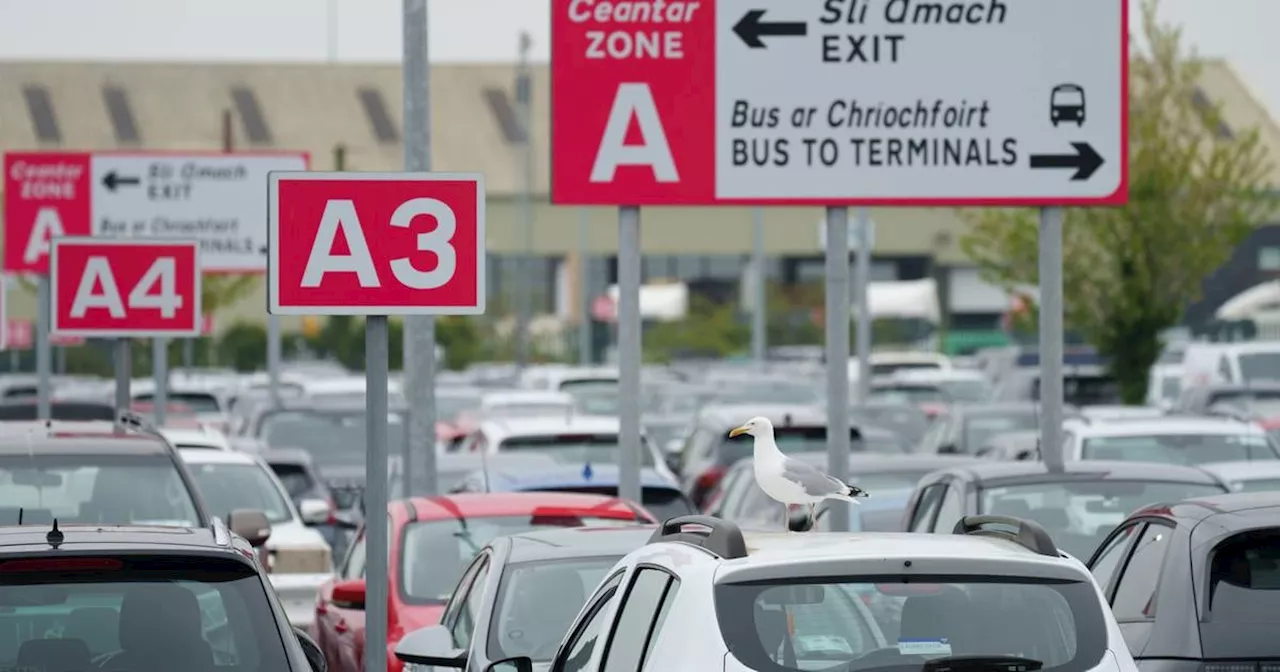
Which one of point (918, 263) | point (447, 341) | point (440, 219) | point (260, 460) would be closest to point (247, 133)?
point (447, 341)

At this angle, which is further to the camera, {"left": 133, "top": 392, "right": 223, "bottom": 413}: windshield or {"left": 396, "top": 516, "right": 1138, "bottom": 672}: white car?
{"left": 133, "top": 392, "right": 223, "bottom": 413}: windshield

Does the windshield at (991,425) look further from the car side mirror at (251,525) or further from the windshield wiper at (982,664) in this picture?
the windshield wiper at (982,664)

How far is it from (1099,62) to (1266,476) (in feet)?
8.87

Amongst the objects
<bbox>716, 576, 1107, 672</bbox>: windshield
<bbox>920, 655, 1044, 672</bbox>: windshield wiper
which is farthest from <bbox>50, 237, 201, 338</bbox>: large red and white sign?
<bbox>920, 655, 1044, 672</bbox>: windshield wiper

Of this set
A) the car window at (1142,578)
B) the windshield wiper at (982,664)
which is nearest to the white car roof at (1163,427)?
the car window at (1142,578)

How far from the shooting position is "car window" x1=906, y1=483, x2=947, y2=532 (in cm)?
1345

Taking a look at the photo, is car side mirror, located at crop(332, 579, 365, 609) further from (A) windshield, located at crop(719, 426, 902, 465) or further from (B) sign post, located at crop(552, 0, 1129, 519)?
(A) windshield, located at crop(719, 426, 902, 465)

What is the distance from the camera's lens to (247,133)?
8388cm

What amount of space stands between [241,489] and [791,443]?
5.87m

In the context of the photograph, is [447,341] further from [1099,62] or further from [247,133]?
[1099,62]

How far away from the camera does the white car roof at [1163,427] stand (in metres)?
18.0

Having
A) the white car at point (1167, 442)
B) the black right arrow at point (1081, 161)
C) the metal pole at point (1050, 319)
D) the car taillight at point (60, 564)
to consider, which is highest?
the black right arrow at point (1081, 161)

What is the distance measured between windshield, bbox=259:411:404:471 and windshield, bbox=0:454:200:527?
469 inches

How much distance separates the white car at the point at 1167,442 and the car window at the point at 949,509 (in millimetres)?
4640
